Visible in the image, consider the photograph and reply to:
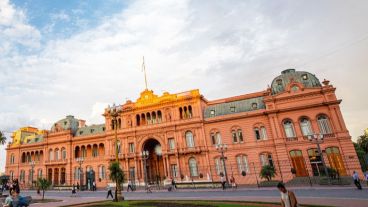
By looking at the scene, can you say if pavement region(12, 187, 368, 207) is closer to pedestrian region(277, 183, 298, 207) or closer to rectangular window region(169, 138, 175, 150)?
pedestrian region(277, 183, 298, 207)

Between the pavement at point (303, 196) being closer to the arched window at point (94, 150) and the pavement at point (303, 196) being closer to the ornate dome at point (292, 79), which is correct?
the ornate dome at point (292, 79)

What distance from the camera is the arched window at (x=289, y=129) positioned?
3759 centimetres

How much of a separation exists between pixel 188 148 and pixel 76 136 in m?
31.4

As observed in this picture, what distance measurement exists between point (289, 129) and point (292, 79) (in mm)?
8269

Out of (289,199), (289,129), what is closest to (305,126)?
(289,129)

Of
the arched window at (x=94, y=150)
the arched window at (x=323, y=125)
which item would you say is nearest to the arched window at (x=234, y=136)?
the arched window at (x=323, y=125)

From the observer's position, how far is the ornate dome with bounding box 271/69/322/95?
3838 centimetres

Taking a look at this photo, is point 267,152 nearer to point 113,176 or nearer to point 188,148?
point 188,148

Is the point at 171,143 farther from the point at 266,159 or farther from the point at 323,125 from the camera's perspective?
the point at 323,125

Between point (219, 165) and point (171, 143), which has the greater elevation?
point (171, 143)

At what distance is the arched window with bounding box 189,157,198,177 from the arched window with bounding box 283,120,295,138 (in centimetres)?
1664

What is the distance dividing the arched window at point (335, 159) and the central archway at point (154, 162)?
2910cm

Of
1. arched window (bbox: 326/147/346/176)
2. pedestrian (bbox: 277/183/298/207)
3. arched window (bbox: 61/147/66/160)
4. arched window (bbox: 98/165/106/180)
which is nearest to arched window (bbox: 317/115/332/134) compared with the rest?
arched window (bbox: 326/147/346/176)

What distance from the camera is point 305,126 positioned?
37.1 m
